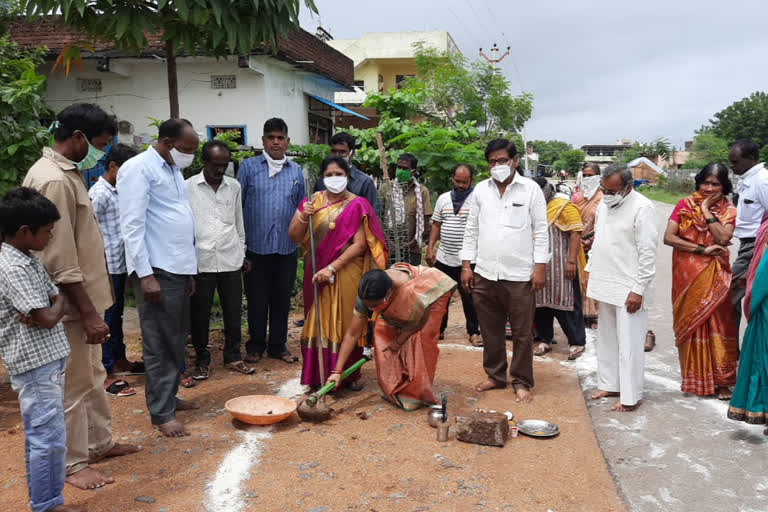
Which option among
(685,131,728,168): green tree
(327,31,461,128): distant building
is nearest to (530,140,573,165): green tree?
(685,131,728,168): green tree

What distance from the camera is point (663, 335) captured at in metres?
6.85

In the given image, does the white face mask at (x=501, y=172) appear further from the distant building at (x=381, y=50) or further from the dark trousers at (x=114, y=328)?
the distant building at (x=381, y=50)

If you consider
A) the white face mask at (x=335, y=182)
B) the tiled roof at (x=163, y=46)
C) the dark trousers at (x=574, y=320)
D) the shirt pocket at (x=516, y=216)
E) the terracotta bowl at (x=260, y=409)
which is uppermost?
the tiled roof at (x=163, y=46)

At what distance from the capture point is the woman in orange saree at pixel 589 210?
7047 mm

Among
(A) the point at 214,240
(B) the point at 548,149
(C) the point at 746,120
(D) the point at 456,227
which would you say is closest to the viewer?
(A) the point at 214,240

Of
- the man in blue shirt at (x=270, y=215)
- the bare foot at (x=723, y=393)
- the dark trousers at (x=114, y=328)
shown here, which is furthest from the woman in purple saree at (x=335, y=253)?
the bare foot at (x=723, y=393)

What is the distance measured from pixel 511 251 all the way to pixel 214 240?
2.56 m

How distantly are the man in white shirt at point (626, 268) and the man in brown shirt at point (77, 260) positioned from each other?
3583mm

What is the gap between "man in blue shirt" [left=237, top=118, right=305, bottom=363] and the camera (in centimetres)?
557

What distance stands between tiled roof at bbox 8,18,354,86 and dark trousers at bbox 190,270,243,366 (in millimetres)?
7923

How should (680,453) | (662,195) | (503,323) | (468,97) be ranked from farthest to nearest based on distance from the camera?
(662,195) → (468,97) → (503,323) → (680,453)

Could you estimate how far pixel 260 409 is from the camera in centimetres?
433

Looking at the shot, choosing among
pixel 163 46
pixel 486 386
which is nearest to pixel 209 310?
pixel 486 386

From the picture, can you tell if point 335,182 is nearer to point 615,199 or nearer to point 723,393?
point 615,199
